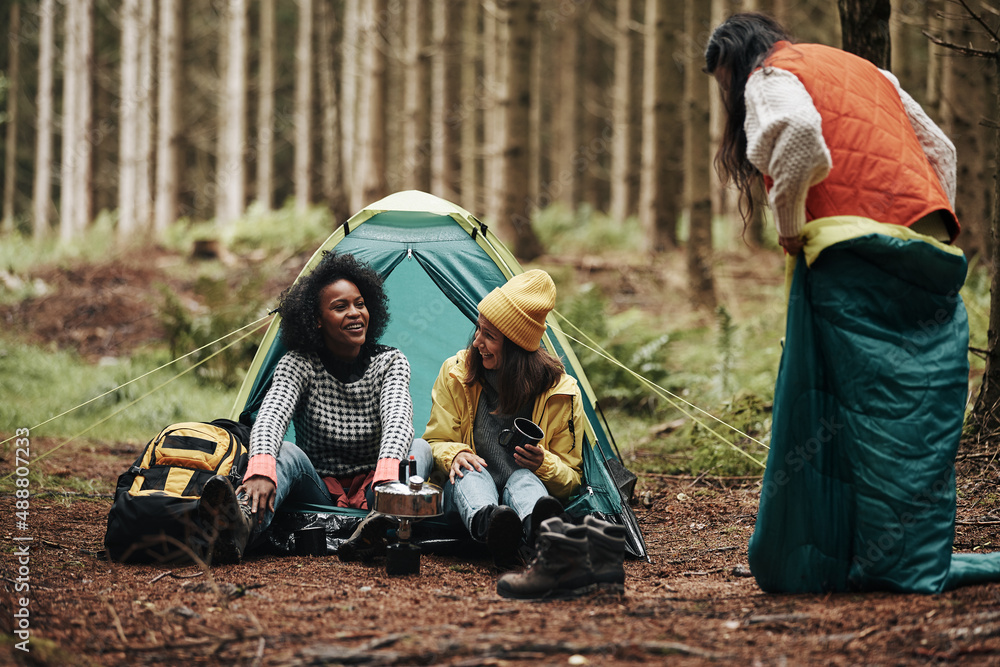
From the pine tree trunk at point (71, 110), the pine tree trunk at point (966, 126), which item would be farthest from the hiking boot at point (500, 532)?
the pine tree trunk at point (71, 110)

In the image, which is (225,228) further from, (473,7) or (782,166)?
(782,166)

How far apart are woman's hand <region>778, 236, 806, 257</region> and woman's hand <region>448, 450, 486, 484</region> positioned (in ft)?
4.83

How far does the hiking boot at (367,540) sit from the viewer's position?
3.28m

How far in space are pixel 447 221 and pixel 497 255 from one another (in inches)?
14.0

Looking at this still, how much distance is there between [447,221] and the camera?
15.5ft

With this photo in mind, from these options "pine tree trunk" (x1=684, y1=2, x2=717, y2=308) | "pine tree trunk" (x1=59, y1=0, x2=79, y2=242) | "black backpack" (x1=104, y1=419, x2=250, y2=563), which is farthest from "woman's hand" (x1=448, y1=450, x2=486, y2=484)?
"pine tree trunk" (x1=59, y1=0, x2=79, y2=242)

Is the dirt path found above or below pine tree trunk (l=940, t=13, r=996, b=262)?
below

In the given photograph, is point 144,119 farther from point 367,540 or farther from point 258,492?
point 367,540

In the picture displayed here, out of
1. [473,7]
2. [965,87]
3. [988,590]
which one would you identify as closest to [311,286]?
[988,590]

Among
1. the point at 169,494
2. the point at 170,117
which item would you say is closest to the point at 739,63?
the point at 169,494

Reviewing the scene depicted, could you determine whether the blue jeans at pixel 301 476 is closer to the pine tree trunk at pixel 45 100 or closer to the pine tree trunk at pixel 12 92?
the pine tree trunk at pixel 45 100

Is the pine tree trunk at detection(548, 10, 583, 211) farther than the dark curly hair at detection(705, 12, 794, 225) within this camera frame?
Yes

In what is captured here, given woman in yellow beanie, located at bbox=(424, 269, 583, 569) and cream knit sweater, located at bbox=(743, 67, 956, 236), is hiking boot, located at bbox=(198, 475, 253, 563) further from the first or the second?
cream knit sweater, located at bbox=(743, 67, 956, 236)

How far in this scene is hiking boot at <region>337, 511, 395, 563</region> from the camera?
3281 millimetres
